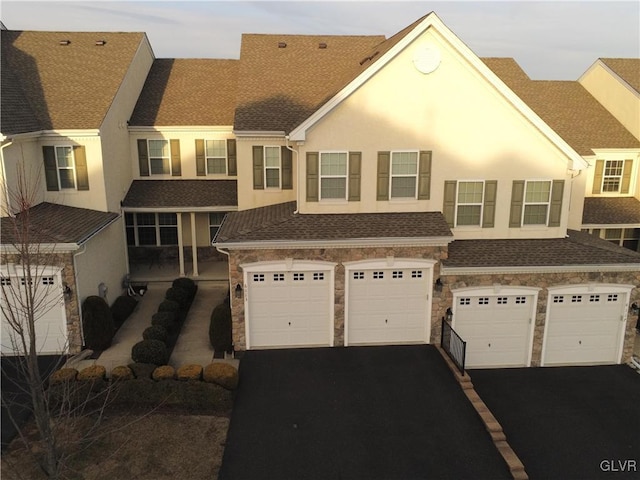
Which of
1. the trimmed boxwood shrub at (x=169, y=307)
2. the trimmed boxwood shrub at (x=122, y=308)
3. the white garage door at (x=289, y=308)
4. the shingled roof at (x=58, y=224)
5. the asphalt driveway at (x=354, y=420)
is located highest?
the shingled roof at (x=58, y=224)

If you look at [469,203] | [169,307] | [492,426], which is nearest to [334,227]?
[469,203]

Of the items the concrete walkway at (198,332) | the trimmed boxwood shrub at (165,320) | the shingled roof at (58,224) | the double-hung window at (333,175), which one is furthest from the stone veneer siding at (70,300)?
the double-hung window at (333,175)

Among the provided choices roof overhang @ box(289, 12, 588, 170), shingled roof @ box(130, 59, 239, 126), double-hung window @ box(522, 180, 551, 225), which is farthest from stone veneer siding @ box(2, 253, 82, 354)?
double-hung window @ box(522, 180, 551, 225)

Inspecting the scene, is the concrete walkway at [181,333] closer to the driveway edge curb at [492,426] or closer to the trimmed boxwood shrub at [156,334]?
the trimmed boxwood shrub at [156,334]

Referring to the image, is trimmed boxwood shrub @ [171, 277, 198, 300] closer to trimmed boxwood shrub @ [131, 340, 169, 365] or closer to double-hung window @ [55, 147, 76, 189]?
trimmed boxwood shrub @ [131, 340, 169, 365]

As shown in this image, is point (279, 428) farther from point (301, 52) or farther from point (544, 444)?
point (301, 52)

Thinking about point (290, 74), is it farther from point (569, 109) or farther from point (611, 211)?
point (611, 211)

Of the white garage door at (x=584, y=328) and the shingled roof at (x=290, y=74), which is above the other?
the shingled roof at (x=290, y=74)
